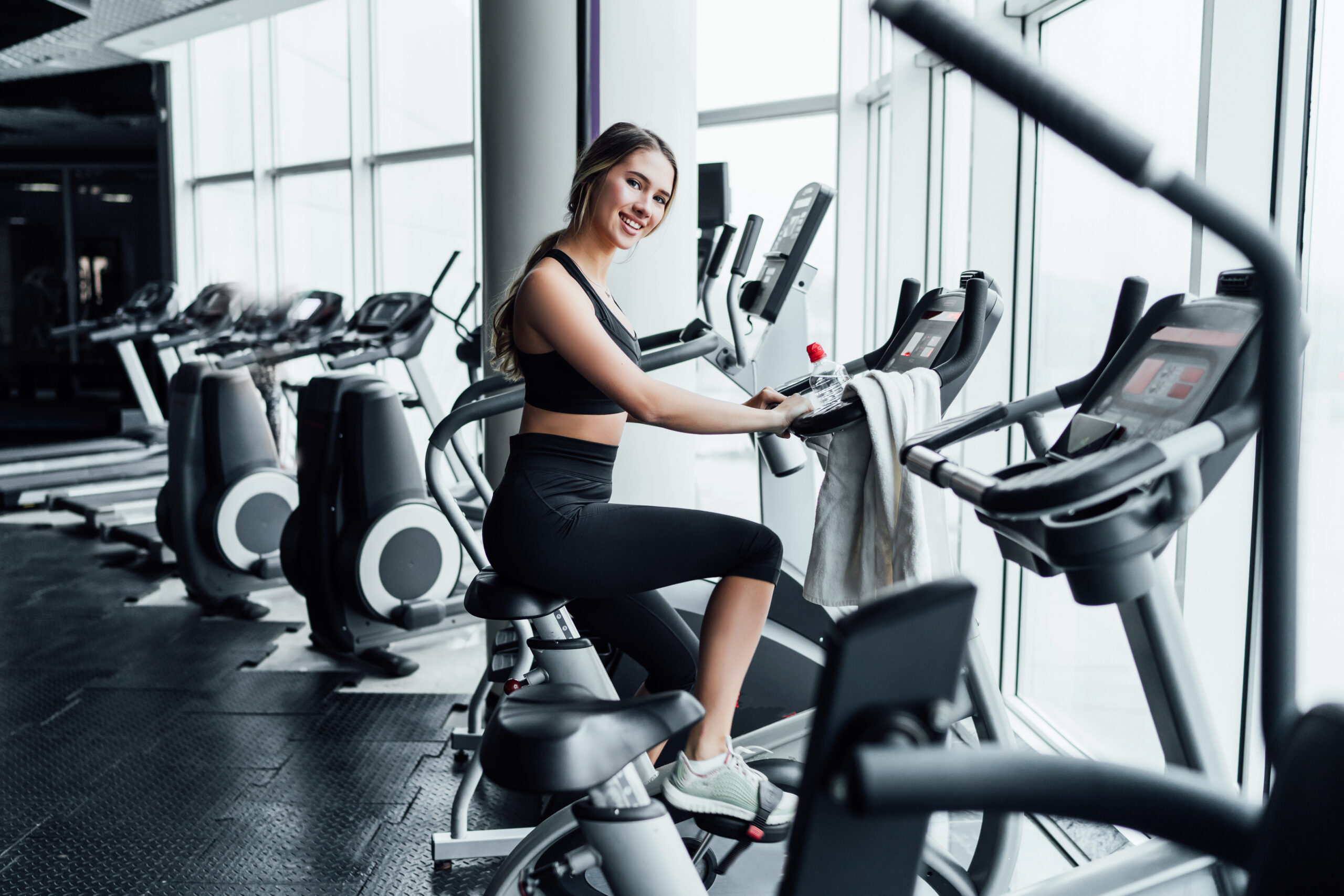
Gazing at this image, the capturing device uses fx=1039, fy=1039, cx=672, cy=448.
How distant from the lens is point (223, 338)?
5.53 meters

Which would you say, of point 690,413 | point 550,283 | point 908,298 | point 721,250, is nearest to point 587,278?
point 550,283

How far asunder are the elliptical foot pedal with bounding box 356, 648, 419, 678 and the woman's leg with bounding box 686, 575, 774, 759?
2109 mm

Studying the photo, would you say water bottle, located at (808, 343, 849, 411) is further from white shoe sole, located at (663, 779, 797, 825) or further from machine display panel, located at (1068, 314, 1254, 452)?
white shoe sole, located at (663, 779, 797, 825)

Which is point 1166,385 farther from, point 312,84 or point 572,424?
point 312,84

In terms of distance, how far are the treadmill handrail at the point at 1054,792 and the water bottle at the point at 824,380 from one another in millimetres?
982

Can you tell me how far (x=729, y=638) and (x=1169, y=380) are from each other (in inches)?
A: 32.9

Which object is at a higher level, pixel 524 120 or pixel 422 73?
pixel 422 73

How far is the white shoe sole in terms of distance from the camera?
1656 mm

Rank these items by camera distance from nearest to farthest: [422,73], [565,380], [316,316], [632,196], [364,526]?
1. [565,380]
2. [632,196]
3. [364,526]
4. [316,316]
5. [422,73]

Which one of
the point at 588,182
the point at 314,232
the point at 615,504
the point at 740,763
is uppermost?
the point at 314,232

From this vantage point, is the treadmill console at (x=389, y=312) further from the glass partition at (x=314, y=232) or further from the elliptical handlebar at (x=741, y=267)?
the glass partition at (x=314, y=232)

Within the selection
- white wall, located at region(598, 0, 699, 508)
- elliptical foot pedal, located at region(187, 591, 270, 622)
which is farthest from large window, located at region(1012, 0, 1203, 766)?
elliptical foot pedal, located at region(187, 591, 270, 622)

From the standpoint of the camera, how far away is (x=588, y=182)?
1.96 metres

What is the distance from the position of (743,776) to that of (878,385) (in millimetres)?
673
